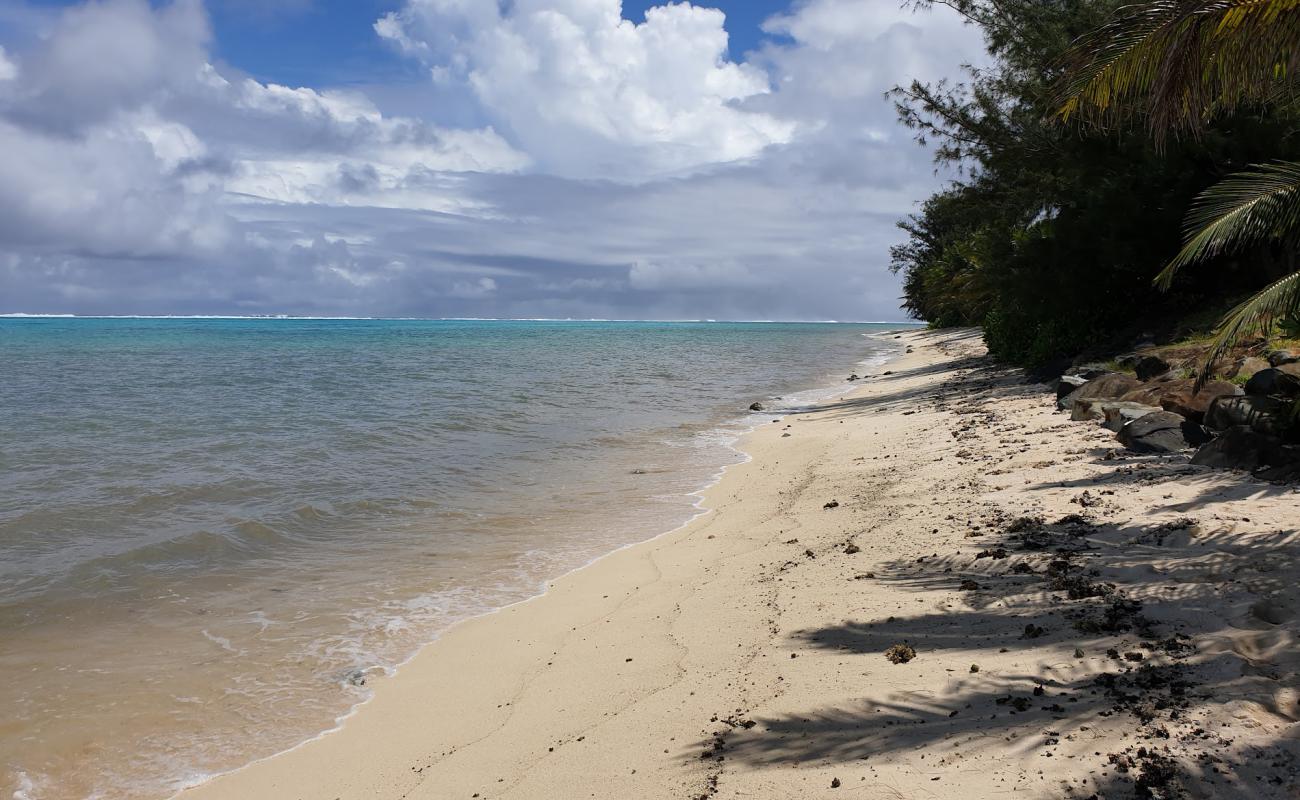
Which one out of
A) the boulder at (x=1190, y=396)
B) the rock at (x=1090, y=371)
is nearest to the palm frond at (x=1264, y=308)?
the boulder at (x=1190, y=396)

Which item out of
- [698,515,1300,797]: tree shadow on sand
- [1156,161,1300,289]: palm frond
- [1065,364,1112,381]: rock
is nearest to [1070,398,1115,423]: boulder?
[1065,364,1112,381]: rock

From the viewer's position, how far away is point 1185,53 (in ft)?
18.5

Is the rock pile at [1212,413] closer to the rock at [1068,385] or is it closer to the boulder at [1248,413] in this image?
the boulder at [1248,413]

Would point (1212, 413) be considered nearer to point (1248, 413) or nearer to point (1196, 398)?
point (1248, 413)

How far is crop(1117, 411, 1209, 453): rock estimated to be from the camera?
8.27 meters

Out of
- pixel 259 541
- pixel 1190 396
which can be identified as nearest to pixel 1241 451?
pixel 1190 396

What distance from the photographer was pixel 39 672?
584 cm

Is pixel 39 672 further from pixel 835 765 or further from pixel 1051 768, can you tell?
pixel 1051 768

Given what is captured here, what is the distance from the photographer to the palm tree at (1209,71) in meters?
5.38

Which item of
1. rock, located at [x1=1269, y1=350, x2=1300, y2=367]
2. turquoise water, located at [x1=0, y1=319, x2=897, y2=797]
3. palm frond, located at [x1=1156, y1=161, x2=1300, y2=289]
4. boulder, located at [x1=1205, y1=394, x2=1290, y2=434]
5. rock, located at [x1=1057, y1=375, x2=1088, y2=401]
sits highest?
palm frond, located at [x1=1156, y1=161, x2=1300, y2=289]

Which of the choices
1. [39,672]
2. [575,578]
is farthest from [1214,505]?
[39,672]

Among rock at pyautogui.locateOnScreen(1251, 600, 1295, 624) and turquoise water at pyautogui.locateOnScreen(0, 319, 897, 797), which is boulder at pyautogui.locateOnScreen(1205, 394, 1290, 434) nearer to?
rock at pyautogui.locateOnScreen(1251, 600, 1295, 624)

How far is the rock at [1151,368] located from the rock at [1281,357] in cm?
199

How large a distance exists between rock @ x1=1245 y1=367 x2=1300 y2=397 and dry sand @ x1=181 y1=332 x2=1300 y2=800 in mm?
912
